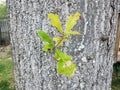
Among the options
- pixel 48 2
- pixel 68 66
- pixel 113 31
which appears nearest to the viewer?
pixel 68 66

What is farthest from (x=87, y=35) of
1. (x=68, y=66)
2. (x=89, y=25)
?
(x=68, y=66)

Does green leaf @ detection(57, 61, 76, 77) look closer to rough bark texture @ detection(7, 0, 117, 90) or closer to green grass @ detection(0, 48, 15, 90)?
rough bark texture @ detection(7, 0, 117, 90)

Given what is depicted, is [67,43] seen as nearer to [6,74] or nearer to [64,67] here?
[64,67]

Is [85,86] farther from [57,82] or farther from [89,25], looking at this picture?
[89,25]

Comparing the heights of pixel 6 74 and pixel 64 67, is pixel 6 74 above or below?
below

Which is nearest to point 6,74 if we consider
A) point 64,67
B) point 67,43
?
point 67,43

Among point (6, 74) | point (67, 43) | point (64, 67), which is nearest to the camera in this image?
point (64, 67)
